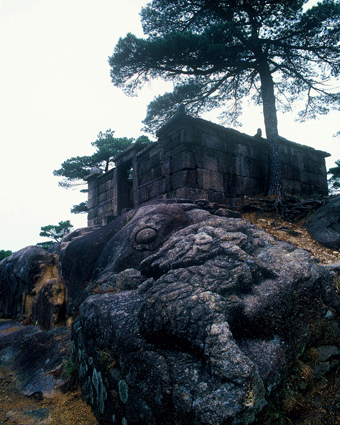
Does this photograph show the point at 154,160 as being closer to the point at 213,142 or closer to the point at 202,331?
the point at 213,142

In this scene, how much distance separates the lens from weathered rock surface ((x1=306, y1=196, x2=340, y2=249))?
4.12 meters

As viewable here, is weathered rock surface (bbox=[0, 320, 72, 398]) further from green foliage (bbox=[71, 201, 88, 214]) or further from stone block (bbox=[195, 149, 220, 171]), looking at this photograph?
green foliage (bbox=[71, 201, 88, 214])

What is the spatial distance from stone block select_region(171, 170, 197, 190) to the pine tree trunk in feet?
7.21

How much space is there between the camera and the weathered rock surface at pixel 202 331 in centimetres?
140

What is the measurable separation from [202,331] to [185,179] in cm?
486

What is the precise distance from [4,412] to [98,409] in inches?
35.3

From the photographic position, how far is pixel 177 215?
127 inches

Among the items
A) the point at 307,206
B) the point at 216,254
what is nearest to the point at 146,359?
the point at 216,254

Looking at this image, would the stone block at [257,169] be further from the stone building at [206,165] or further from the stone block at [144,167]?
the stone block at [144,167]

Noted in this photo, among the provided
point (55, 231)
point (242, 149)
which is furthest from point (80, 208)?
point (242, 149)

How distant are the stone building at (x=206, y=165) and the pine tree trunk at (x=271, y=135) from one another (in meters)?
0.26

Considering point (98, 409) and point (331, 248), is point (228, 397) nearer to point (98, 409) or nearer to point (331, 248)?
point (98, 409)

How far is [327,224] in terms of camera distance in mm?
4383

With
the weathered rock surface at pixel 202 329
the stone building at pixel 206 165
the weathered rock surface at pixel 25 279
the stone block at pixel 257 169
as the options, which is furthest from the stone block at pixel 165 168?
the weathered rock surface at pixel 202 329
